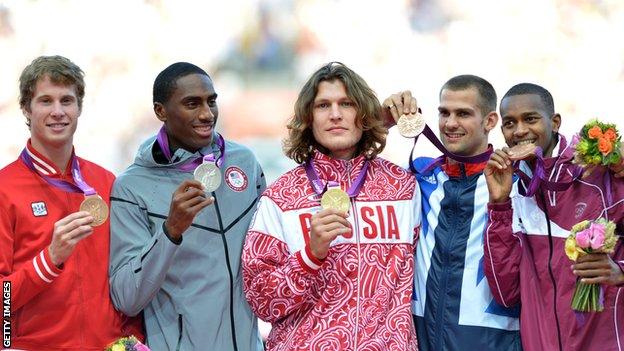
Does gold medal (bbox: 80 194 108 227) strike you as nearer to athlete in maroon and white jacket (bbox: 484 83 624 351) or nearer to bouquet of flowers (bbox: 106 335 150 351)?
bouquet of flowers (bbox: 106 335 150 351)

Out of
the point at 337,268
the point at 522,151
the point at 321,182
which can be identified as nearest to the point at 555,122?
the point at 522,151

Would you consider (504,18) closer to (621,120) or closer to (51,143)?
(621,120)

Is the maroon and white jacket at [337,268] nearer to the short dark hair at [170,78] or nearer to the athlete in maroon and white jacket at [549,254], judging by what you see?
the athlete in maroon and white jacket at [549,254]

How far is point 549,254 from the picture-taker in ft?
12.5

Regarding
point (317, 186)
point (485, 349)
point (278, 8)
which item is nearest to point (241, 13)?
point (278, 8)

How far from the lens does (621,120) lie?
657 centimetres

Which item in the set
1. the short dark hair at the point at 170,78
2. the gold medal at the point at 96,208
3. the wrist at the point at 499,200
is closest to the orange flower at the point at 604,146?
the wrist at the point at 499,200

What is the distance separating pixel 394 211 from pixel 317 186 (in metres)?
0.33

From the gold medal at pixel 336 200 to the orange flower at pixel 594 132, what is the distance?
965 millimetres

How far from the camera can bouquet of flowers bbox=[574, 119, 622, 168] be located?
3619 mm

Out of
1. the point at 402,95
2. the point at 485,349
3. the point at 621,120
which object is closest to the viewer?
the point at 485,349

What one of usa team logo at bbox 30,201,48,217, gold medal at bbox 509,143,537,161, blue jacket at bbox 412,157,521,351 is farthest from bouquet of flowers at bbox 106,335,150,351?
gold medal at bbox 509,143,537,161

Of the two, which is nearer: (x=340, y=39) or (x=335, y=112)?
(x=335, y=112)

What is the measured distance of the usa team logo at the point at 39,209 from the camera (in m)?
3.93
